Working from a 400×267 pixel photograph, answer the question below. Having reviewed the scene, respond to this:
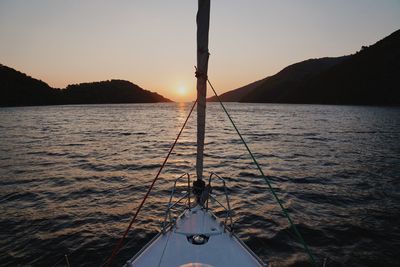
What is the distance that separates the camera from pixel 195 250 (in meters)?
5.99

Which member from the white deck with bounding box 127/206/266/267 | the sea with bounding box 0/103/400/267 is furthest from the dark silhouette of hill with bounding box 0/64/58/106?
the white deck with bounding box 127/206/266/267

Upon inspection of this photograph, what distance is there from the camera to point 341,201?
1474 cm

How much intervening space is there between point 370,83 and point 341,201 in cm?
16299

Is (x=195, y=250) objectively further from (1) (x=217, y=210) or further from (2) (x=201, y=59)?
(1) (x=217, y=210)

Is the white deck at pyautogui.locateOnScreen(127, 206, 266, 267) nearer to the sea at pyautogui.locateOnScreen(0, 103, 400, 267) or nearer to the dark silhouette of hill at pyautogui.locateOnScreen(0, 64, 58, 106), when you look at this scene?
the sea at pyautogui.locateOnScreen(0, 103, 400, 267)

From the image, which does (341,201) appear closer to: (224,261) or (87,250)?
(224,261)

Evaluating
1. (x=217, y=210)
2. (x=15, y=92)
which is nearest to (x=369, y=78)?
(x=217, y=210)

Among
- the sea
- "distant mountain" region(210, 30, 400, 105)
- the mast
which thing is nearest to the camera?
the mast

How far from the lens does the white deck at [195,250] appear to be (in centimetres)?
557

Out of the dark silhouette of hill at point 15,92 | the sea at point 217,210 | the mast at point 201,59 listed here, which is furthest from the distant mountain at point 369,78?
the dark silhouette of hill at point 15,92

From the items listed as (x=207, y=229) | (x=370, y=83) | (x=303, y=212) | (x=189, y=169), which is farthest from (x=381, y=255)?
(x=370, y=83)

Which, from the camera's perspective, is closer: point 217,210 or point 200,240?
point 200,240

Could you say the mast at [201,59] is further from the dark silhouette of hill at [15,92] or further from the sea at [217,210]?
the dark silhouette of hill at [15,92]

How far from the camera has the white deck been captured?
5.57 m
